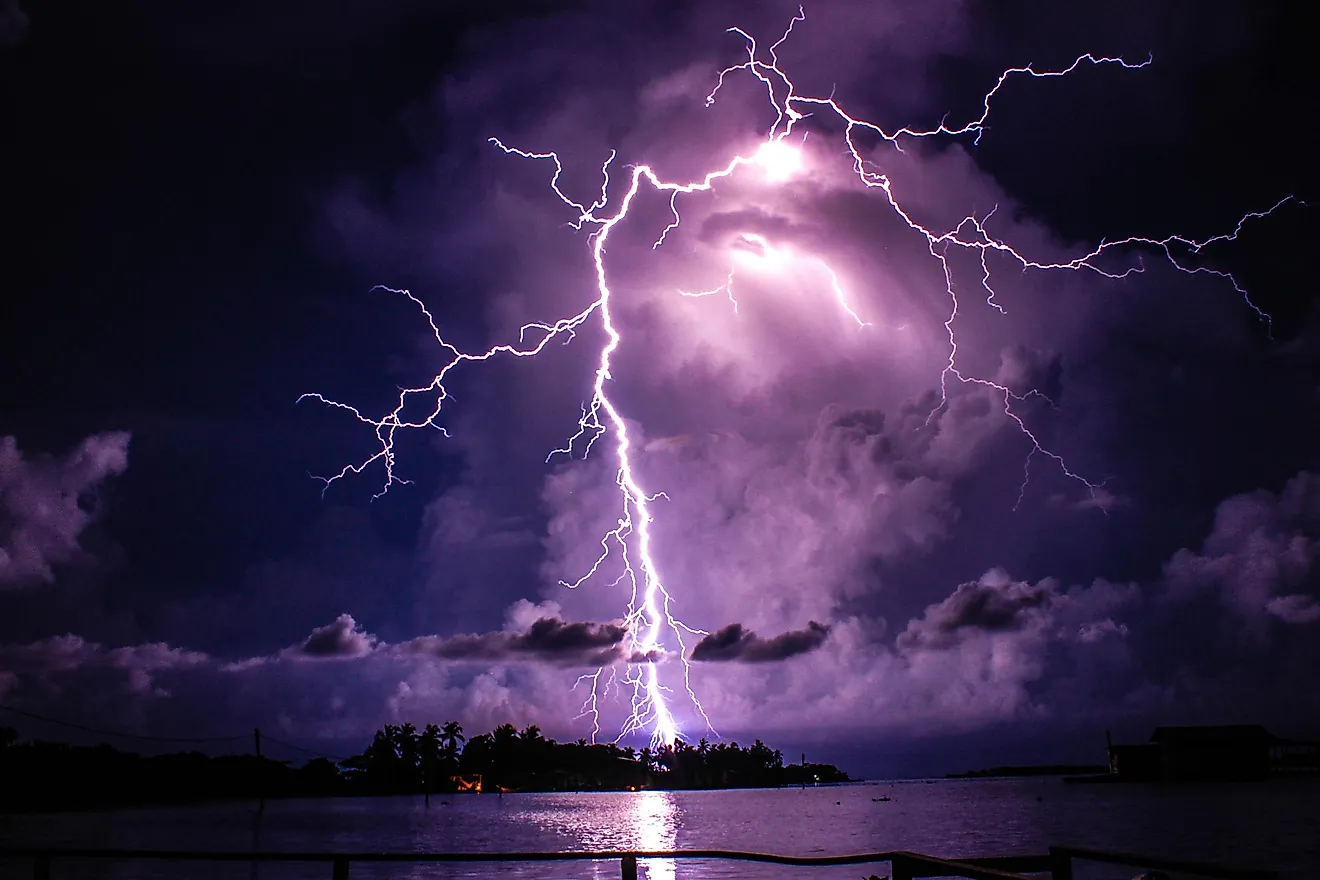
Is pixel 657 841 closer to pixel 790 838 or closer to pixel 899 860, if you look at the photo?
pixel 790 838

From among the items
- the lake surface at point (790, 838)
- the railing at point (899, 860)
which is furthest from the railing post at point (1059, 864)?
the lake surface at point (790, 838)

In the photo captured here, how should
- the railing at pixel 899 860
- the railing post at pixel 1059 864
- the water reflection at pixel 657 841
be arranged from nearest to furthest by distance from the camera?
the railing at pixel 899 860 < the railing post at pixel 1059 864 < the water reflection at pixel 657 841

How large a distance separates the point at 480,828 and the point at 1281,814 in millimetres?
47857

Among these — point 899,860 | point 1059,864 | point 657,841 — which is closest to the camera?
point 899,860

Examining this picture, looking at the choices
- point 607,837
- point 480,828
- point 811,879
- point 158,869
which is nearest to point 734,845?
point 607,837

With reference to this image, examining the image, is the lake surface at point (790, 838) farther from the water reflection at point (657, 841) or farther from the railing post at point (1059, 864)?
the railing post at point (1059, 864)

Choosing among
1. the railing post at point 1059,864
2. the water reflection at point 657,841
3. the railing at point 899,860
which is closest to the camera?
the railing at point 899,860

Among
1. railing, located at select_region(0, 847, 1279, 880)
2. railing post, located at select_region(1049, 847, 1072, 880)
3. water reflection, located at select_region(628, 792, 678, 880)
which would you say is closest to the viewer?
railing, located at select_region(0, 847, 1279, 880)

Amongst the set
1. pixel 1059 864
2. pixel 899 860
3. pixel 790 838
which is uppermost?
pixel 899 860

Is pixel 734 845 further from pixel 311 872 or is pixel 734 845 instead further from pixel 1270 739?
pixel 1270 739

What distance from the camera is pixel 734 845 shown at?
4241 centimetres

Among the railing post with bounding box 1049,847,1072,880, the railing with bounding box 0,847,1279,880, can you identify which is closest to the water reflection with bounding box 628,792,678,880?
the railing with bounding box 0,847,1279,880

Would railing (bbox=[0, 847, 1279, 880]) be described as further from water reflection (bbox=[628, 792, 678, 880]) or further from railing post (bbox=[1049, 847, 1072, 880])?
water reflection (bbox=[628, 792, 678, 880])

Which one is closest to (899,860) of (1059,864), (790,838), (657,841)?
(1059,864)
